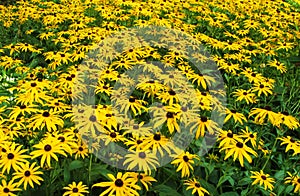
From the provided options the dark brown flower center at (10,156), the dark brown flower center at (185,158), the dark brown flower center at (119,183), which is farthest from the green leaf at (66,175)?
the dark brown flower center at (185,158)

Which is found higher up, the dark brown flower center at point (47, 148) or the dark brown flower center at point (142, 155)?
the dark brown flower center at point (142, 155)

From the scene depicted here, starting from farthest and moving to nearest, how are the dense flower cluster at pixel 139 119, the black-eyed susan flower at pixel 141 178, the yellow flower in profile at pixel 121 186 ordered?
the dense flower cluster at pixel 139 119, the black-eyed susan flower at pixel 141 178, the yellow flower in profile at pixel 121 186

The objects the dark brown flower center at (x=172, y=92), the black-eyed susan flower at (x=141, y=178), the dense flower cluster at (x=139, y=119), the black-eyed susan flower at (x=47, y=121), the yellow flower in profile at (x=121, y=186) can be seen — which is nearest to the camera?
the yellow flower in profile at (x=121, y=186)

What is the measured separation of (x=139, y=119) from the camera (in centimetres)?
318

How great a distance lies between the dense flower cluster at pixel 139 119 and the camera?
87.9 inches

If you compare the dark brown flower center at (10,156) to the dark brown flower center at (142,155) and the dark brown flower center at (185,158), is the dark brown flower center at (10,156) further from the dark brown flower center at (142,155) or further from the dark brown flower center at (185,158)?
the dark brown flower center at (185,158)

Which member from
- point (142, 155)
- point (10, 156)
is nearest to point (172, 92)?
point (142, 155)

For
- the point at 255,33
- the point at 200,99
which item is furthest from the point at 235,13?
the point at 200,99

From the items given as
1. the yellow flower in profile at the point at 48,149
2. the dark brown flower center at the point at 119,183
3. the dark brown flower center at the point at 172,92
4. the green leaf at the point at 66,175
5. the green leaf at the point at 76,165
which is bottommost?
the green leaf at the point at 66,175

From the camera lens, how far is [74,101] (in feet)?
9.70

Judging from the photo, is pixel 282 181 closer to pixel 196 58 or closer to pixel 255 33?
pixel 196 58

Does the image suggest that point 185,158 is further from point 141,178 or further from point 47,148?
point 47,148

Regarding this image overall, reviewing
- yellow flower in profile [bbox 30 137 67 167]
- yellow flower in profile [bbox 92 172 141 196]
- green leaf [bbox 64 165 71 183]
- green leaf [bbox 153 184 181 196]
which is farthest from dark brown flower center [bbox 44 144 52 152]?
green leaf [bbox 153 184 181 196]

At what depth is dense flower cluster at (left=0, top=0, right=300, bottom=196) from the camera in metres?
2.23
